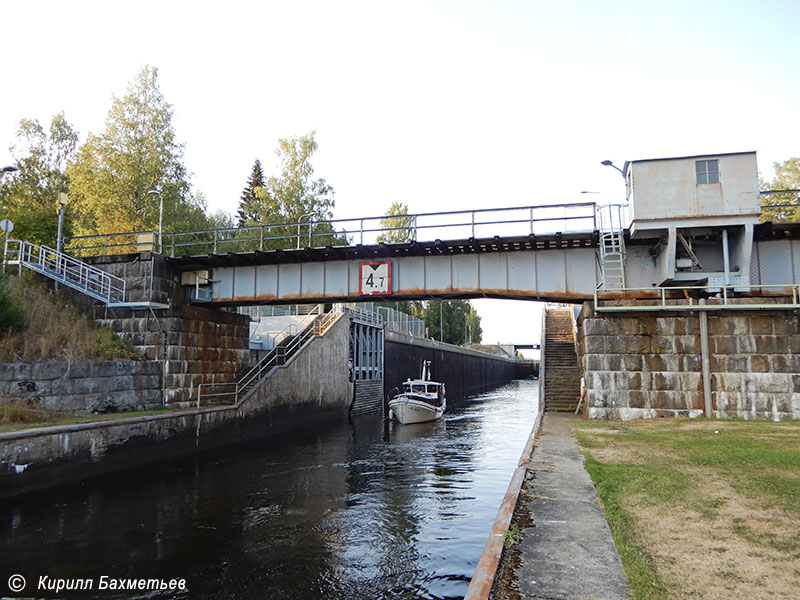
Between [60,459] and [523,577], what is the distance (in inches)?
603

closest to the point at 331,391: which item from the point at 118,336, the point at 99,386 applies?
the point at 118,336

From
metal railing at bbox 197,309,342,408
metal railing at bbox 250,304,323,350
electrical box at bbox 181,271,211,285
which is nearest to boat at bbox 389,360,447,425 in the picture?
metal railing at bbox 197,309,342,408

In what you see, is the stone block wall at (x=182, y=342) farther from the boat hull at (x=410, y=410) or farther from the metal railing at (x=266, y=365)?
the boat hull at (x=410, y=410)

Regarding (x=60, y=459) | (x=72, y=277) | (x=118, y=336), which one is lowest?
(x=60, y=459)

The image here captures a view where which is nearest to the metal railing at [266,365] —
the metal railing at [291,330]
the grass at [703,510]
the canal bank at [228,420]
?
the canal bank at [228,420]

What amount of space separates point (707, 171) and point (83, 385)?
24548 mm

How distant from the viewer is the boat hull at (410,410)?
1384 inches

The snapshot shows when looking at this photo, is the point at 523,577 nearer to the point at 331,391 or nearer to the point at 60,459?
the point at 60,459

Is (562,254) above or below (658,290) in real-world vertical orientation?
above

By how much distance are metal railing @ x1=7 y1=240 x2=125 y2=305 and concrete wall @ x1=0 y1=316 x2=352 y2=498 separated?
7062 mm

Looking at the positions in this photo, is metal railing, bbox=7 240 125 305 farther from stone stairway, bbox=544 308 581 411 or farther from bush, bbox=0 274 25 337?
stone stairway, bbox=544 308 581 411

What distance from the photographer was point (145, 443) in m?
20.3

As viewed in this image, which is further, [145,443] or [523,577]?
[145,443]

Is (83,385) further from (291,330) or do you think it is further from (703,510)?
(291,330)
